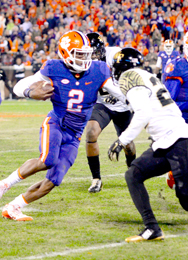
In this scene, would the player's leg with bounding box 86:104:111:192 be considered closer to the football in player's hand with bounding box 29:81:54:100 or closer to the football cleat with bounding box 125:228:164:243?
the football in player's hand with bounding box 29:81:54:100

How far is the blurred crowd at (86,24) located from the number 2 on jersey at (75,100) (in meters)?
13.4

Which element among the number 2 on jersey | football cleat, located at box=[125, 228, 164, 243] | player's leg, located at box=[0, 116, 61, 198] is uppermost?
the number 2 on jersey

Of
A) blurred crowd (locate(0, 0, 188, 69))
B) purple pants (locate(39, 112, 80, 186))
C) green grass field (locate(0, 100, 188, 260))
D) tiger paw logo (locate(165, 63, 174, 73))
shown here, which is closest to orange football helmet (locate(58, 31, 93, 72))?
purple pants (locate(39, 112, 80, 186))

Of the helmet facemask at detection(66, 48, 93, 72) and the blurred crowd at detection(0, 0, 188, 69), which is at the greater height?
the helmet facemask at detection(66, 48, 93, 72)

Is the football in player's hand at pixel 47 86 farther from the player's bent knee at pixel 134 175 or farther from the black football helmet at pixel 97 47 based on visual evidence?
the black football helmet at pixel 97 47

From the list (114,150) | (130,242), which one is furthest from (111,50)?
(130,242)

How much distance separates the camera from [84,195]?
480cm

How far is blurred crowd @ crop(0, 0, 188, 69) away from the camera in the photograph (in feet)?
58.2

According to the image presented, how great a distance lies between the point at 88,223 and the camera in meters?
3.79

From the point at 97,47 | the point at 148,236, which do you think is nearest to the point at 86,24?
the point at 97,47

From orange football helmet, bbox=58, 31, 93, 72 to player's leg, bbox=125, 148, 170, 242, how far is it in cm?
116

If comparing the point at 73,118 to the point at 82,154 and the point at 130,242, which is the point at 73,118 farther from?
the point at 82,154

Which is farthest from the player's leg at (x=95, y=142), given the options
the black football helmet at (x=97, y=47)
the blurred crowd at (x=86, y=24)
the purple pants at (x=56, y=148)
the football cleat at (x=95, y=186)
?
the blurred crowd at (x=86, y=24)

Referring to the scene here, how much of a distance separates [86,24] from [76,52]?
49.7 ft
